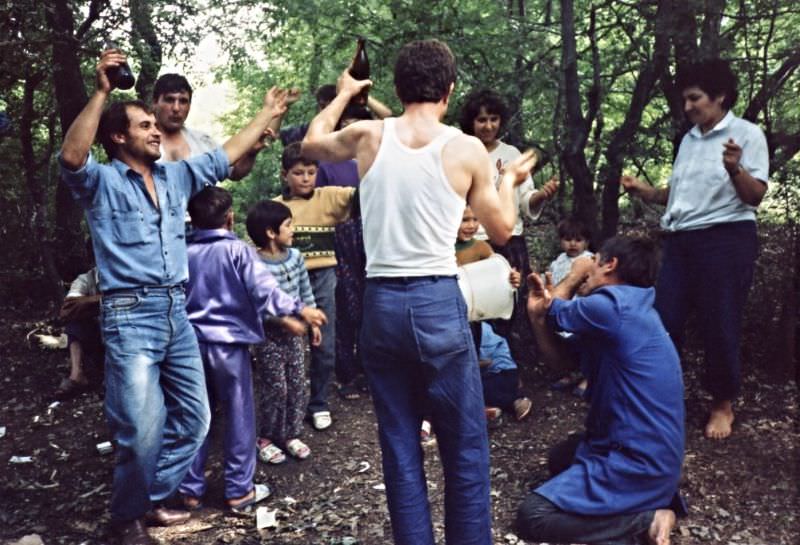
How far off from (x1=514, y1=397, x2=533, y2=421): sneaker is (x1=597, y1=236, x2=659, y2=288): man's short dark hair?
1.59 meters

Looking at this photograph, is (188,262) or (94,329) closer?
(188,262)

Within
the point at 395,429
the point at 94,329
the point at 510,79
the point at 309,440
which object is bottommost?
the point at 309,440

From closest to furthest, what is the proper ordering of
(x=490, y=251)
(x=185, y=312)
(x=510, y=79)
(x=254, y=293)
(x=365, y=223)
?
(x=365, y=223) → (x=185, y=312) → (x=254, y=293) → (x=490, y=251) → (x=510, y=79)

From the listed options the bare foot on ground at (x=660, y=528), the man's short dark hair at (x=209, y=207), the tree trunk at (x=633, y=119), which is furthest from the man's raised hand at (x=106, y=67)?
the tree trunk at (x=633, y=119)

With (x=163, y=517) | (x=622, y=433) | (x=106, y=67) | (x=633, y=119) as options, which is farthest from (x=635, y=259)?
(x=163, y=517)

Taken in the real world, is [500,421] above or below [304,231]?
below

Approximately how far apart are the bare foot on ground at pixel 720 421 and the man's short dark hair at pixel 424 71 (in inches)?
116

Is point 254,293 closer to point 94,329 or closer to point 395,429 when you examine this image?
point 395,429

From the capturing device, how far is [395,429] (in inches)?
111

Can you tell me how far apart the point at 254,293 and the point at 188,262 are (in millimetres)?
406

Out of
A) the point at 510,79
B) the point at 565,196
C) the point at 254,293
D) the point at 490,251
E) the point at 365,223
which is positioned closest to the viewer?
the point at 365,223

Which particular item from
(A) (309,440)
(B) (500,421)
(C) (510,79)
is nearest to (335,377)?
(A) (309,440)

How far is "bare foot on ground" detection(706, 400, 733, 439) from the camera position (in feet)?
14.0

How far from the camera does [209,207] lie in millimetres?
3773
